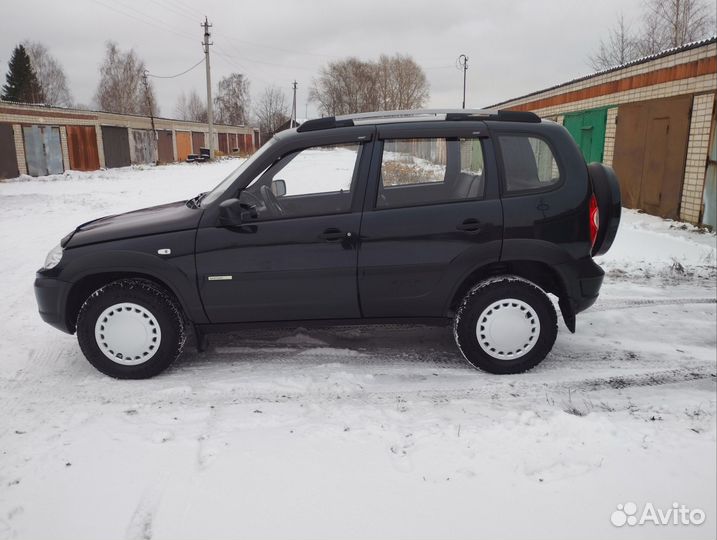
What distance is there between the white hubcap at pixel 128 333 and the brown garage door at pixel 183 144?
43278 mm

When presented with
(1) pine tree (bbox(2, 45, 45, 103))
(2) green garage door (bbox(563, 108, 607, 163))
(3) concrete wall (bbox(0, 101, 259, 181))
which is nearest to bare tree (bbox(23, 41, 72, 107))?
(1) pine tree (bbox(2, 45, 45, 103))

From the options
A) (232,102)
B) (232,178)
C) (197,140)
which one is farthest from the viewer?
(232,102)

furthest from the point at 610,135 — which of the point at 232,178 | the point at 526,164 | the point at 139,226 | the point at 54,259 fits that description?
the point at 54,259

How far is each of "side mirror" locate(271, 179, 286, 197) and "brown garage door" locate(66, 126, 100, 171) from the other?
28.9 meters

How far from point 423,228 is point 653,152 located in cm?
983

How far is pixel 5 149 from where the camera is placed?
23.6 m

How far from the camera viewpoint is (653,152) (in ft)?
37.2

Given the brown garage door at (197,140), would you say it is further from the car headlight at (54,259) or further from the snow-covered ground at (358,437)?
the car headlight at (54,259)

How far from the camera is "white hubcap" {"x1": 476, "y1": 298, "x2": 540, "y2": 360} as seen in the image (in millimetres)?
3777

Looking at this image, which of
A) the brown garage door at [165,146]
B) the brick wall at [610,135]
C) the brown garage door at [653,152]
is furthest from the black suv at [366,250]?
the brown garage door at [165,146]

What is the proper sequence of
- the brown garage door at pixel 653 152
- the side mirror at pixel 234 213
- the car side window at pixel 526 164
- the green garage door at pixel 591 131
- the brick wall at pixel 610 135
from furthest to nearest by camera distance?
the green garage door at pixel 591 131
the brick wall at pixel 610 135
the brown garage door at pixel 653 152
the car side window at pixel 526 164
the side mirror at pixel 234 213

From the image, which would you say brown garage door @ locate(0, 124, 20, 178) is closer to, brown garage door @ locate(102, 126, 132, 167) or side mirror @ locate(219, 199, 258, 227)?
brown garage door @ locate(102, 126, 132, 167)

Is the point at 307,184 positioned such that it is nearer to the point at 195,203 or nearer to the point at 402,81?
the point at 195,203

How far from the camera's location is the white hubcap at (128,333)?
3.80 metres
